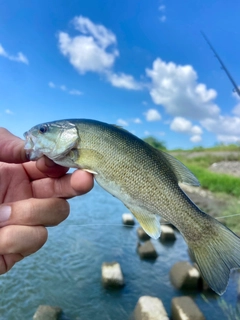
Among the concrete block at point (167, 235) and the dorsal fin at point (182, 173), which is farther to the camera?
the concrete block at point (167, 235)

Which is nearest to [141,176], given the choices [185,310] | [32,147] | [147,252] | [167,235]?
[32,147]

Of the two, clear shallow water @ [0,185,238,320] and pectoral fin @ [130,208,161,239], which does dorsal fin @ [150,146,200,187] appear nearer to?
pectoral fin @ [130,208,161,239]

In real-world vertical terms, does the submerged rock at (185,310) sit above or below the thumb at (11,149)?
below

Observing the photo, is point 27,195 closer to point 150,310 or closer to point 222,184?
point 150,310

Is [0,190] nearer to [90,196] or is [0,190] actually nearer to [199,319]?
[199,319]

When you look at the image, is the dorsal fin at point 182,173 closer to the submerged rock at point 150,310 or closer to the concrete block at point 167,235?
the submerged rock at point 150,310

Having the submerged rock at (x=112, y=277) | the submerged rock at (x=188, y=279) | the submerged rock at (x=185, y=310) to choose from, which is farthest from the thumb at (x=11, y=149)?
the submerged rock at (x=188, y=279)
